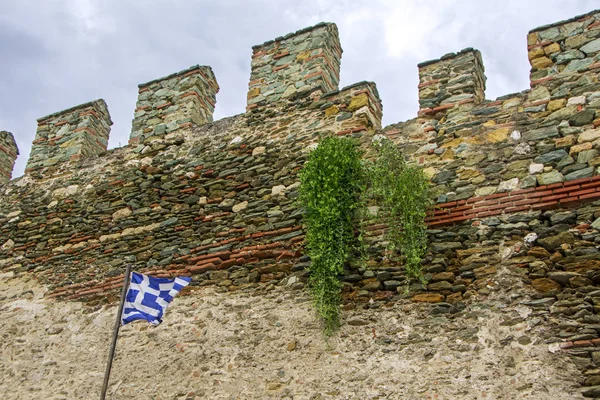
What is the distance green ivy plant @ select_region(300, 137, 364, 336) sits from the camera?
546cm

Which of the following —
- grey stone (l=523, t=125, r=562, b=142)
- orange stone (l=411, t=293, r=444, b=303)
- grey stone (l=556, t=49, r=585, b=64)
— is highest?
grey stone (l=556, t=49, r=585, b=64)

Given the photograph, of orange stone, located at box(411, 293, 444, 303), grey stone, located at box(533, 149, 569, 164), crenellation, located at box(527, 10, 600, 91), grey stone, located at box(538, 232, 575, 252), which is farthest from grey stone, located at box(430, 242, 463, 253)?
crenellation, located at box(527, 10, 600, 91)

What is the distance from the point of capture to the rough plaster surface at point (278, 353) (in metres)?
4.54

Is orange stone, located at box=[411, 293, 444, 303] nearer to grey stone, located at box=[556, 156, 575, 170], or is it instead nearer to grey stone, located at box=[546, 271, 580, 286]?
grey stone, located at box=[546, 271, 580, 286]

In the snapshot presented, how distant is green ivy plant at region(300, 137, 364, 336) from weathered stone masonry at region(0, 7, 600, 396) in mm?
187

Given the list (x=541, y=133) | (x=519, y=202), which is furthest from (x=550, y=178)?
(x=541, y=133)

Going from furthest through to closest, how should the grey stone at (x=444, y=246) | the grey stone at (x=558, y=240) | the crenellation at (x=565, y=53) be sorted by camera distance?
the crenellation at (x=565, y=53), the grey stone at (x=444, y=246), the grey stone at (x=558, y=240)

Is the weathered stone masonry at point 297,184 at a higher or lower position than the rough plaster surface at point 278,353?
higher

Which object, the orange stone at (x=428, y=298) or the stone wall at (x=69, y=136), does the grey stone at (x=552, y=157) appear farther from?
the stone wall at (x=69, y=136)

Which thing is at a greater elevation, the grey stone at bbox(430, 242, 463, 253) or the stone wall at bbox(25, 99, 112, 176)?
the stone wall at bbox(25, 99, 112, 176)

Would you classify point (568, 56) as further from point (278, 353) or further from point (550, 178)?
point (278, 353)

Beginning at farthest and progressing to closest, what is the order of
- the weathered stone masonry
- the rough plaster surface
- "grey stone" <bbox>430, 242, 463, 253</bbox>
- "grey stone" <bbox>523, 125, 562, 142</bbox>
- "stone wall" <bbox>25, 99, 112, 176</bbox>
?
"stone wall" <bbox>25, 99, 112, 176</bbox>, "grey stone" <bbox>523, 125, 562, 142</bbox>, "grey stone" <bbox>430, 242, 463, 253</bbox>, the weathered stone masonry, the rough plaster surface

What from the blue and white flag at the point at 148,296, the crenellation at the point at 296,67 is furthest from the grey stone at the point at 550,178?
the blue and white flag at the point at 148,296

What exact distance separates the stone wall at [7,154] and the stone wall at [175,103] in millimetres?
2375
